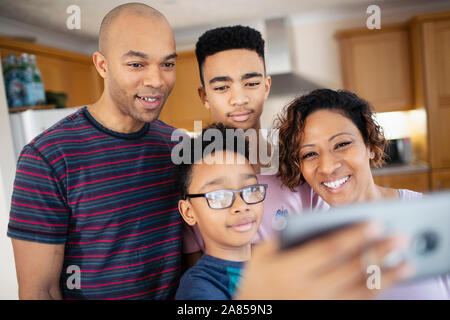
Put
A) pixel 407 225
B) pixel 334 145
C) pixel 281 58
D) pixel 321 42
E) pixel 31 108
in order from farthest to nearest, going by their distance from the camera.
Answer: pixel 31 108 → pixel 321 42 → pixel 281 58 → pixel 334 145 → pixel 407 225

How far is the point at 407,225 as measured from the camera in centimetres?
39

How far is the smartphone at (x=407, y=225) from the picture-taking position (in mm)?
375

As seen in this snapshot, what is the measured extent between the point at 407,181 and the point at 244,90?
38 cm

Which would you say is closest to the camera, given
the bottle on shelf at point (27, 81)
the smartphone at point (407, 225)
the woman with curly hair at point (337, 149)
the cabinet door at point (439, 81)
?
the smartphone at point (407, 225)

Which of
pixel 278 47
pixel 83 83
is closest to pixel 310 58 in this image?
pixel 278 47

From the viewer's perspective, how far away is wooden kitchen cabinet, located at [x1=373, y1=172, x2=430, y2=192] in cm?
66

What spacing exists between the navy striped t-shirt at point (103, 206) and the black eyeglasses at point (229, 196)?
10 cm

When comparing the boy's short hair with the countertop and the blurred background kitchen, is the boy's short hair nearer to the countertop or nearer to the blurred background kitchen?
the blurred background kitchen

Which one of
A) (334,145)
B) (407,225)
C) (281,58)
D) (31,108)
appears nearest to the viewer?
(407,225)

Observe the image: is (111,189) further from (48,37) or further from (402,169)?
(402,169)

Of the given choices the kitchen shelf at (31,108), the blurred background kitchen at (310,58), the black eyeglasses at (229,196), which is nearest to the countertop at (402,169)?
the blurred background kitchen at (310,58)

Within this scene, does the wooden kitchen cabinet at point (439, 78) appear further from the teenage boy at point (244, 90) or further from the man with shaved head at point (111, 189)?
the man with shaved head at point (111, 189)

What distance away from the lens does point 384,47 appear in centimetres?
83

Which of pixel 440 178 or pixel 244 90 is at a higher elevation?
pixel 244 90
